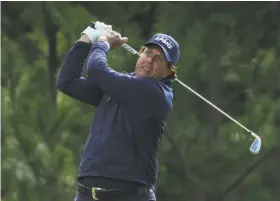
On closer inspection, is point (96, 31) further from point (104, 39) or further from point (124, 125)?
point (124, 125)

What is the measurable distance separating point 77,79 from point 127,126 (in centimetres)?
29

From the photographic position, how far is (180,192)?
189 inches

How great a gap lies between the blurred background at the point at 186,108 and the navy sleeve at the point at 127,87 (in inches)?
96.3

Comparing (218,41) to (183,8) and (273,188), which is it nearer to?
(183,8)

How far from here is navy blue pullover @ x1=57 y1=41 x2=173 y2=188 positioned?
2.05 m

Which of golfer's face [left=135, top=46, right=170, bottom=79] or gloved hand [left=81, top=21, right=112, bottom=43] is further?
gloved hand [left=81, top=21, right=112, bottom=43]

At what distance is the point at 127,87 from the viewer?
6.80ft

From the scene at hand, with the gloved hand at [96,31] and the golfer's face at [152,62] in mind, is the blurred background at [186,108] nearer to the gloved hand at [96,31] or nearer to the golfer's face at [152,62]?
the gloved hand at [96,31]

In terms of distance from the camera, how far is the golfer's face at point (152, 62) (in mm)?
2117

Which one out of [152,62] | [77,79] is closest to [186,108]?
[77,79]

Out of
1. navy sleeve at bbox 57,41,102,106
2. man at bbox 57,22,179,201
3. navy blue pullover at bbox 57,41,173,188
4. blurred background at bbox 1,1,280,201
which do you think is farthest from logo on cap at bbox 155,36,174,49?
blurred background at bbox 1,1,280,201

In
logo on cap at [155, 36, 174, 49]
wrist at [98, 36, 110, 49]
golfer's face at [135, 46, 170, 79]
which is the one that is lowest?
golfer's face at [135, 46, 170, 79]

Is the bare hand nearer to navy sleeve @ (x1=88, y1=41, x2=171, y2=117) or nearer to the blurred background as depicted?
navy sleeve @ (x1=88, y1=41, x2=171, y2=117)

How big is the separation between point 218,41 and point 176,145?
29.7 inches
